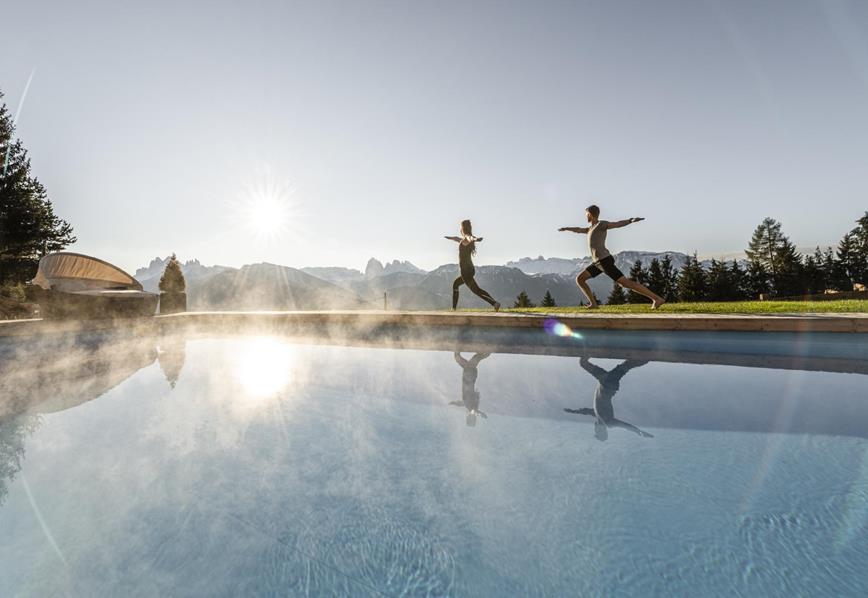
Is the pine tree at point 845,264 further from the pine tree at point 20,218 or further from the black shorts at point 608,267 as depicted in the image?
the pine tree at point 20,218

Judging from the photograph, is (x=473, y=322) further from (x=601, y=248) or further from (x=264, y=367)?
(x=264, y=367)

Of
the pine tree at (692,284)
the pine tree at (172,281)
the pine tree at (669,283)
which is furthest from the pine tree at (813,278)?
the pine tree at (172,281)

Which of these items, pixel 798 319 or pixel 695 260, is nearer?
pixel 798 319

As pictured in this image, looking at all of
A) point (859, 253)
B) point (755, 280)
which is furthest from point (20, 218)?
point (859, 253)

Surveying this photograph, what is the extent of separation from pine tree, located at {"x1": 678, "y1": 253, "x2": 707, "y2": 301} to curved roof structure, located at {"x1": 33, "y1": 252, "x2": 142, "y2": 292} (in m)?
54.4

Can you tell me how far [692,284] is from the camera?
47656mm

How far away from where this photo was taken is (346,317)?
10.1m

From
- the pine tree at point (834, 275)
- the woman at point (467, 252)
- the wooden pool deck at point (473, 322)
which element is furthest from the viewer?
the pine tree at point (834, 275)

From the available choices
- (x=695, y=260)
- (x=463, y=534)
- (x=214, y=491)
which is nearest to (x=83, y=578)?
(x=214, y=491)

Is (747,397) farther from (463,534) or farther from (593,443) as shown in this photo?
(463,534)

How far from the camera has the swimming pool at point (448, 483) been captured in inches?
81.4

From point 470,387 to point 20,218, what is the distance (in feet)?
90.4

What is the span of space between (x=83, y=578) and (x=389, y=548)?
166 cm

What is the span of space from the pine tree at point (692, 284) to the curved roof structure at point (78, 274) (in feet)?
178
